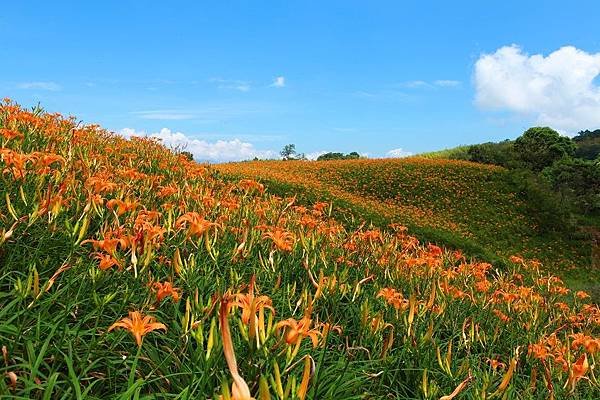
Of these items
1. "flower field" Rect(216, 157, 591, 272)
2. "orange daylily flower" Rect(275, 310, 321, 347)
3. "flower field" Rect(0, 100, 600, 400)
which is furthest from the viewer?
"flower field" Rect(216, 157, 591, 272)

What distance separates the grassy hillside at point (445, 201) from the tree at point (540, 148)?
6.19 meters

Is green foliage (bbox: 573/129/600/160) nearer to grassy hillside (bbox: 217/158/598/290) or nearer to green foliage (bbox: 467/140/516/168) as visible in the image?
green foliage (bbox: 467/140/516/168)

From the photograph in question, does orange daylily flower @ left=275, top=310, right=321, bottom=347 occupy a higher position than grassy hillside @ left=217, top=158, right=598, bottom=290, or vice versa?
orange daylily flower @ left=275, top=310, right=321, bottom=347

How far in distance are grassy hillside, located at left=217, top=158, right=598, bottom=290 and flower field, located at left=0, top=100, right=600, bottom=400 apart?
1020cm

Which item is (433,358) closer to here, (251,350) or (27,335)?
(251,350)

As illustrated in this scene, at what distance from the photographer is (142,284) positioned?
7.36 ft

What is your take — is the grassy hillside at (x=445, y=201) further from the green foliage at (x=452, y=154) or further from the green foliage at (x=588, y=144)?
the green foliage at (x=588, y=144)

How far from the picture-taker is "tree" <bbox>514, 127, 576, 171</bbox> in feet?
89.5

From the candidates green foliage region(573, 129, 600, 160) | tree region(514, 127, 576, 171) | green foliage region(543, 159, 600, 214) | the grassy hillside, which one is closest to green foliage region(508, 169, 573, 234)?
the grassy hillside

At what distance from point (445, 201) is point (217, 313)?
18265 mm

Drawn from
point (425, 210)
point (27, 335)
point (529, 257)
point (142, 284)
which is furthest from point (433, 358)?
point (425, 210)

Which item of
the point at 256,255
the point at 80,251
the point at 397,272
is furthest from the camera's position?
the point at 397,272

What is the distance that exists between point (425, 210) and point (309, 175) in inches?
207

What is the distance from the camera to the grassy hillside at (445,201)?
15086mm
